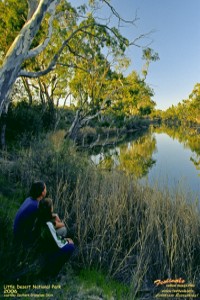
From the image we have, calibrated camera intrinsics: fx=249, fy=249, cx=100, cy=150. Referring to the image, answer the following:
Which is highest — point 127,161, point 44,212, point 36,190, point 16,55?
point 16,55

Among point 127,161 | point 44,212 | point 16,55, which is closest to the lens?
point 44,212

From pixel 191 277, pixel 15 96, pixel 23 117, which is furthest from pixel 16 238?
pixel 15 96

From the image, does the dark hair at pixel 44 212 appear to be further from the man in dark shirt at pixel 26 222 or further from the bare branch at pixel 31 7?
the bare branch at pixel 31 7

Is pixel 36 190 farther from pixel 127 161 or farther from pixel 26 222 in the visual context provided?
pixel 127 161

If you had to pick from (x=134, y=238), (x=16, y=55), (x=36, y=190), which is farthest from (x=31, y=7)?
(x=134, y=238)

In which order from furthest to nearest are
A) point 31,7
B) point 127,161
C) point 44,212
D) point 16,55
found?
1. point 127,161
2. point 31,7
3. point 16,55
4. point 44,212

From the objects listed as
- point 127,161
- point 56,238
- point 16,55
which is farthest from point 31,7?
point 127,161

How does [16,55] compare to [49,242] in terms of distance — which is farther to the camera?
[16,55]

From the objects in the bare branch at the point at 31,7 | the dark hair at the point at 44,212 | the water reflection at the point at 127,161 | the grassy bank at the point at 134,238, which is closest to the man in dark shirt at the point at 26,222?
the dark hair at the point at 44,212

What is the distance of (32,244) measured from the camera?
3.26 meters

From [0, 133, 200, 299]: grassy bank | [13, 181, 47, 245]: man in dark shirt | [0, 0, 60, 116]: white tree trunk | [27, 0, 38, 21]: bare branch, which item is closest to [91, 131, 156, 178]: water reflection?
[0, 133, 200, 299]: grassy bank

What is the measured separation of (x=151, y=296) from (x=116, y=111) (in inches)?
627

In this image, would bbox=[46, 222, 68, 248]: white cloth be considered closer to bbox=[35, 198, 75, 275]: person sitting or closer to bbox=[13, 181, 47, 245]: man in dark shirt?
bbox=[35, 198, 75, 275]: person sitting

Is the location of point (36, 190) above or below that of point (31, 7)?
below
